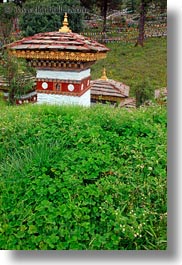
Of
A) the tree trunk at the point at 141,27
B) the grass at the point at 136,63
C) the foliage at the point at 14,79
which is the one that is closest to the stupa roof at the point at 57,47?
the foliage at the point at 14,79

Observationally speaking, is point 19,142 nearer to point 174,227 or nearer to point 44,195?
point 44,195

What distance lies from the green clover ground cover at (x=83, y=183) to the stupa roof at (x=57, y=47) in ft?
3.34

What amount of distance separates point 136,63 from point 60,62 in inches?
213

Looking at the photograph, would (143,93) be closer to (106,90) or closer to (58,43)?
(106,90)

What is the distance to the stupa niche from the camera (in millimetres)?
3494

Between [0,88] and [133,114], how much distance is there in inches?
97.0

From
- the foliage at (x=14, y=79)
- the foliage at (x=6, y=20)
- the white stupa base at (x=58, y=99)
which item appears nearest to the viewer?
the white stupa base at (x=58, y=99)

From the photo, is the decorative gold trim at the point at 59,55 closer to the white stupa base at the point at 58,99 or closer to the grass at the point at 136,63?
the white stupa base at the point at 58,99

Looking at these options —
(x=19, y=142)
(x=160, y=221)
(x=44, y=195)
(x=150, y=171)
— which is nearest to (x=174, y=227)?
(x=160, y=221)

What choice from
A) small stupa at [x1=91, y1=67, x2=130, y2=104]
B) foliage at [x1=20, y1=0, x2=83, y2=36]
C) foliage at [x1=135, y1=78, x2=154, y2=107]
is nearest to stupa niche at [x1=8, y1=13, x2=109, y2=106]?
small stupa at [x1=91, y1=67, x2=130, y2=104]

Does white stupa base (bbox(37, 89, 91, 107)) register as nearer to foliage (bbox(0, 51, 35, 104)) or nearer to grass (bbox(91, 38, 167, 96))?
foliage (bbox(0, 51, 35, 104))

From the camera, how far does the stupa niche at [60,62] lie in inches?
138

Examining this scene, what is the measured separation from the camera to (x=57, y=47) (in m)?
3.47

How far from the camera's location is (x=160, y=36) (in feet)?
31.1
